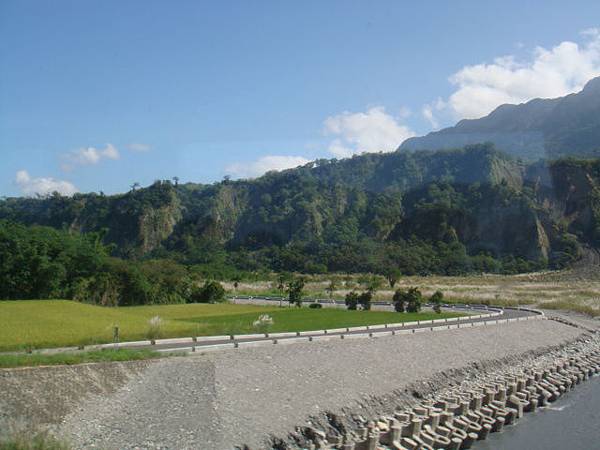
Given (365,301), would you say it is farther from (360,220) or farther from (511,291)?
(360,220)

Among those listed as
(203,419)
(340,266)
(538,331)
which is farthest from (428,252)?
(203,419)

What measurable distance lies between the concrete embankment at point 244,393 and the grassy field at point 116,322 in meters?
5.79

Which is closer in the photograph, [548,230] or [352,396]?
[352,396]

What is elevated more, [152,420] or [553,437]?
[152,420]

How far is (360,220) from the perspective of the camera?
154500 millimetres

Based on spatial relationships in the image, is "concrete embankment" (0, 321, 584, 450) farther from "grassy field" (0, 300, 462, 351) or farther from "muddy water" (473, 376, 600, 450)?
"grassy field" (0, 300, 462, 351)

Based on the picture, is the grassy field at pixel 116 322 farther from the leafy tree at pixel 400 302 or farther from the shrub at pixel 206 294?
the shrub at pixel 206 294

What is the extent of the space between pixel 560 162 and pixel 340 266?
61.3 m

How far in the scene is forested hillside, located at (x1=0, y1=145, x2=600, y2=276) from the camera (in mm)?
121188

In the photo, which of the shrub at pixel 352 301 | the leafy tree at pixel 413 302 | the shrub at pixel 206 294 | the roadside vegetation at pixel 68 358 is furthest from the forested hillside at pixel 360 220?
the roadside vegetation at pixel 68 358

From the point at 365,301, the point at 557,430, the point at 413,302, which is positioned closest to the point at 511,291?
the point at 365,301

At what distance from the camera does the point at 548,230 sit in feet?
422

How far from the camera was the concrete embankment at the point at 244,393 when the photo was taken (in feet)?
46.5

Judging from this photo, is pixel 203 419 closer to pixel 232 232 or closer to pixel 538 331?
pixel 538 331
